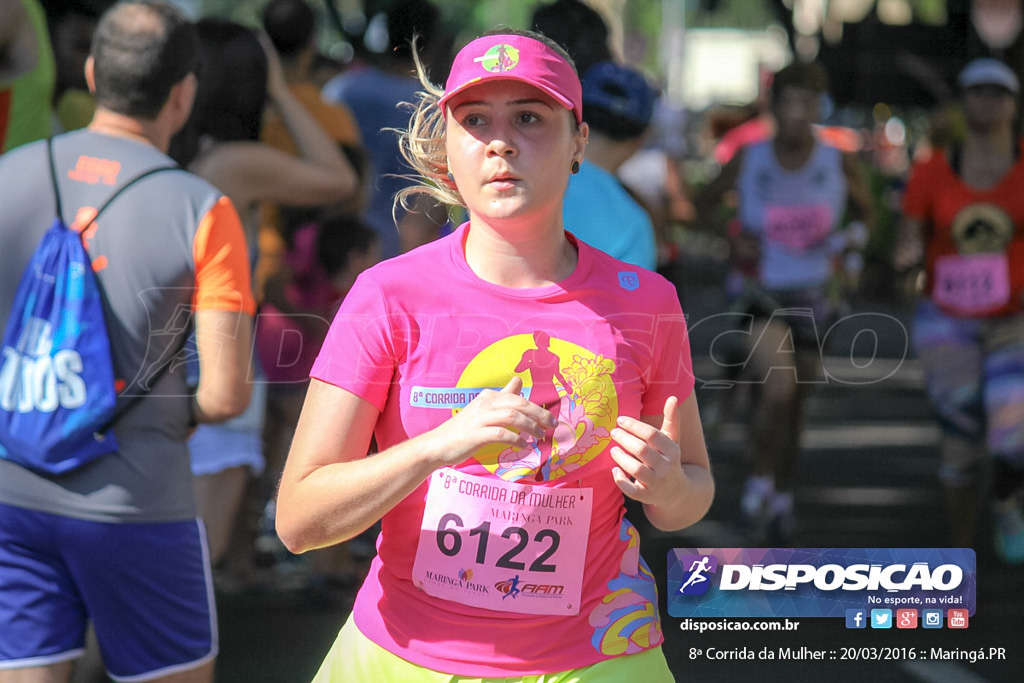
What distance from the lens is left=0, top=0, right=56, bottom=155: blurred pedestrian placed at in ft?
12.8

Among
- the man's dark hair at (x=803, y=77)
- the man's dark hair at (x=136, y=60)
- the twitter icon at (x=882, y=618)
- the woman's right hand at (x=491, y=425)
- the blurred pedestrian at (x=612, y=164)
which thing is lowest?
the twitter icon at (x=882, y=618)

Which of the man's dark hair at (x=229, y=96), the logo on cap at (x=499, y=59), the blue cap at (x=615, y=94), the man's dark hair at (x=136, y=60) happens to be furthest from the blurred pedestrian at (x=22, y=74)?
the logo on cap at (x=499, y=59)

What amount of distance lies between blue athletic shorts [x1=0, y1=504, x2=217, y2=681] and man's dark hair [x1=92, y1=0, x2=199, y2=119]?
847 millimetres

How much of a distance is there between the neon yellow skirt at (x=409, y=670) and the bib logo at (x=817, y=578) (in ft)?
4.10

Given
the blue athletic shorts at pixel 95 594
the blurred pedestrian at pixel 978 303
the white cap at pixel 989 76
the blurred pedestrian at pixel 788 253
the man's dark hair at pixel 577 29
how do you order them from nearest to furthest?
the blue athletic shorts at pixel 95 594, the man's dark hair at pixel 577 29, the blurred pedestrian at pixel 978 303, the white cap at pixel 989 76, the blurred pedestrian at pixel 788 253

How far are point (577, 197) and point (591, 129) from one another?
1.52 ft

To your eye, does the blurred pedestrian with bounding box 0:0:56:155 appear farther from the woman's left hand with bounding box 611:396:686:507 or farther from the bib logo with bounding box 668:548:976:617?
the woman's left hand with bounding box 611:396:686:507

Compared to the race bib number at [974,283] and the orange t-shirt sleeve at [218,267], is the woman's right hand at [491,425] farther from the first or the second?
the race bib number at [974,283]

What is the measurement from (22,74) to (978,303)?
358cm

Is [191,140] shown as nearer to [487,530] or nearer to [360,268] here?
[360,268]

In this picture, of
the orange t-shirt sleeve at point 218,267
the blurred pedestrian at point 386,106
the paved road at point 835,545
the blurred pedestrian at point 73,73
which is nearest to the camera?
the orange t-shirt sleeve at point 218,267

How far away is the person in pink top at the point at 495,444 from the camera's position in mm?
2072

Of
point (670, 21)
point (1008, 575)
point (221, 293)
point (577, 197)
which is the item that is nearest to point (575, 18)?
point (577, 197)

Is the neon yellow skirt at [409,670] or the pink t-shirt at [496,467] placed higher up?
the pink t-shirt at [496,467]
